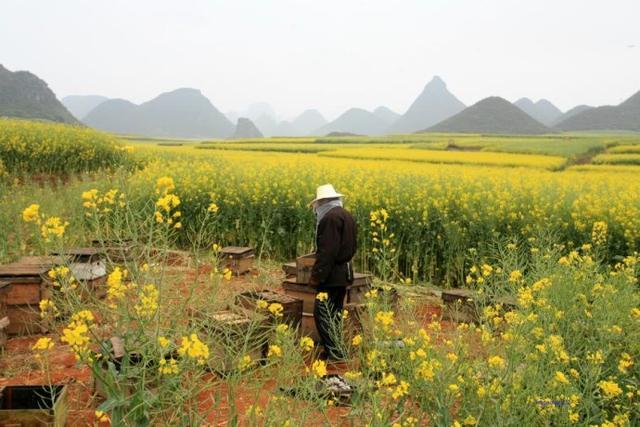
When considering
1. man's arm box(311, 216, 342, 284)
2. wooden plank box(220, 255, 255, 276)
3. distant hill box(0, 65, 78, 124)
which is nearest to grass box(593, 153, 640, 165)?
wooden plank box(220, 255, 255, 276)

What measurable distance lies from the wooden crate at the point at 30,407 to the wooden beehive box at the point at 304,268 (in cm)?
246

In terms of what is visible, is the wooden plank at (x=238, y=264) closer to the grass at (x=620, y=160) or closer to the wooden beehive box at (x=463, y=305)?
the wooden beehive box at (x=463, y=305)

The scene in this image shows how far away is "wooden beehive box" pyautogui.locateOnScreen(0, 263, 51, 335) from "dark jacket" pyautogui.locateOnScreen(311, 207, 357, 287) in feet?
7.90

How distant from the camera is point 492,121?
338 feet

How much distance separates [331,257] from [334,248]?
0.08m

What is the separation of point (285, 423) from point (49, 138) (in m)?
14.7

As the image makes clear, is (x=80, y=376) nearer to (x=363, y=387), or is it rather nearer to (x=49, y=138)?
(x=363, y=387)

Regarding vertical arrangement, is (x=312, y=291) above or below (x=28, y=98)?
below

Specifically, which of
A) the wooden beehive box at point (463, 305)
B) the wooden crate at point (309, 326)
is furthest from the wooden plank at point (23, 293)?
the wooden beehive box at point (463, 305)

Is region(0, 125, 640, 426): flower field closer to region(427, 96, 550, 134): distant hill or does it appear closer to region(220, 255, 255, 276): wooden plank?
region(220, 255, 255, 276): wooden plank

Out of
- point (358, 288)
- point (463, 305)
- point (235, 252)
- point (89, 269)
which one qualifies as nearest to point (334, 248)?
point (358, 288)

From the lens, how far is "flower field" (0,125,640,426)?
2.68 metres

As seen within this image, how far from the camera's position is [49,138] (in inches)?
586

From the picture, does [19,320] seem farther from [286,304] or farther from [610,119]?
[610,119]
